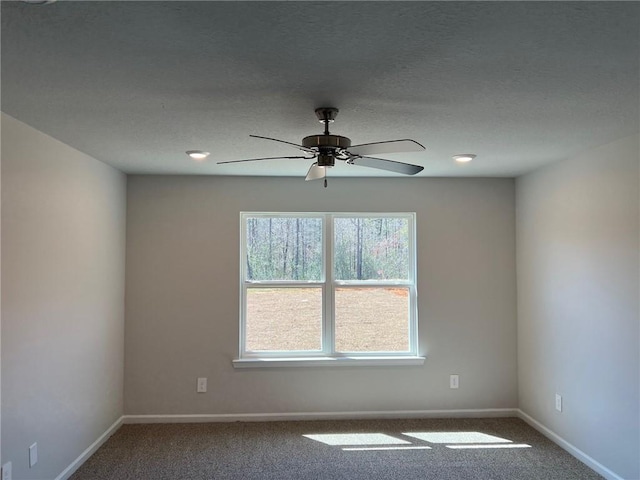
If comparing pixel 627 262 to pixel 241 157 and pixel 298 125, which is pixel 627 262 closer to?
pixel 298 125

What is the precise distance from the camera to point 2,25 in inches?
54.6

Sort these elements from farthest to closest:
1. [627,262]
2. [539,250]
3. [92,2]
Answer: [539,250] < [627,262] < [92,2]

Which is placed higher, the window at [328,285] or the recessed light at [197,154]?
the recessed light at [197,154]

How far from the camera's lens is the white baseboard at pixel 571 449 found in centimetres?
300

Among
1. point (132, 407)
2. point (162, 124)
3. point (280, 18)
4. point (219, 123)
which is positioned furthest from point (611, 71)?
point (132, 407)

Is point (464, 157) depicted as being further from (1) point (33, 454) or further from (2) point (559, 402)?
(1) point (33, 454)

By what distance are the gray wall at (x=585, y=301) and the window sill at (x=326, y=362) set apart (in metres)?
1.10

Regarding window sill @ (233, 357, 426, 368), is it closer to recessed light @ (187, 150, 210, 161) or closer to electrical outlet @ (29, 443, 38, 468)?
electrical outlet @ (29, 443, 38, 468)

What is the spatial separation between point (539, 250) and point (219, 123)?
2950mm

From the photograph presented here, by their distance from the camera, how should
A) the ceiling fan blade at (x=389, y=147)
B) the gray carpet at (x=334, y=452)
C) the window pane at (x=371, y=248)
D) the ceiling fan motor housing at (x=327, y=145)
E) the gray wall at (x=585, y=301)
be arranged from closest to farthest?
the ceiling fan blade at (x=389, y=147) → the ceiling fan motor housing at (x=327, y=145) → the gray wall at (x=585, y=301) → the gray carpet at (x=334, y=452) → the window pane at (x=371, y=248)

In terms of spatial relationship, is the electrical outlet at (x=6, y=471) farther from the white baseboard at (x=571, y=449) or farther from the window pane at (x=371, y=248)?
the white baseboard at (x=571, y=449)

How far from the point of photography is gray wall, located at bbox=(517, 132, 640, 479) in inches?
111

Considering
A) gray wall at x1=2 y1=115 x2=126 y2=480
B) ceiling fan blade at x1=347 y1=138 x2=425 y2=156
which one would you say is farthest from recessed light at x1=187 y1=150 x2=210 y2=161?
ceiling fan blade at x1=347 y1=138 x2=425 y2=156

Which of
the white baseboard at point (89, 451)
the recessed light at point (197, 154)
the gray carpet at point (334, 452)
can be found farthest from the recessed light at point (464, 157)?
the white baseboard at point (89, 451)
